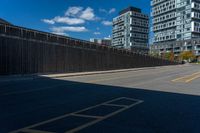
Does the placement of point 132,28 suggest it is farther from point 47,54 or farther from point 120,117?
point 120,117

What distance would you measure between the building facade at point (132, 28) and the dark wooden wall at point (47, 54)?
445 feet

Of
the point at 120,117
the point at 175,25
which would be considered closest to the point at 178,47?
the point at 175,25

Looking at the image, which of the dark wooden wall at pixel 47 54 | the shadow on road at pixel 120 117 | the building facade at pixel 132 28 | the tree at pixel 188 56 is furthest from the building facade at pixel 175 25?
the shadow on road at pixel 120 117

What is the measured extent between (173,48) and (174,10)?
81.1ft

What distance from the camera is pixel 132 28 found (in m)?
177

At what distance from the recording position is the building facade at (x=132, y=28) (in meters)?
177

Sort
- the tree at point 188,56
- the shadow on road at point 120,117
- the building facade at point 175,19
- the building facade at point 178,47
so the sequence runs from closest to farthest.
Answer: the shadow on road at point 120,117
the tree at point 188,56
the building facade at point 178,47
the building facade at point 175,19

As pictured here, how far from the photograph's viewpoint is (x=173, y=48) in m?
157

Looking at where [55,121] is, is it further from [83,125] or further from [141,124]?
[141,124]

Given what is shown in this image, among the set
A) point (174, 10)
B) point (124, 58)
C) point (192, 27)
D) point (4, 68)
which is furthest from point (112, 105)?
point (174, 10)

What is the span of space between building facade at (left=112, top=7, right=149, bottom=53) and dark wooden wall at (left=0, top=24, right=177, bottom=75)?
136m

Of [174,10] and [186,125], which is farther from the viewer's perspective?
[174,10]

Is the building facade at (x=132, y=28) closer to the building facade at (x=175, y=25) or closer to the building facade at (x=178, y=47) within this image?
the building facade at (x=175, y=25)

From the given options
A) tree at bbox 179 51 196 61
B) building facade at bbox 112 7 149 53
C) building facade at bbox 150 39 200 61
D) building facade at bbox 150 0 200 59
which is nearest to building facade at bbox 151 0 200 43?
building facade at bbox 150 0 200 59
